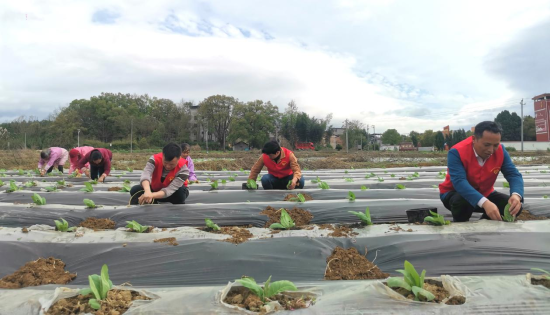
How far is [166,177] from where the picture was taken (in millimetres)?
3811

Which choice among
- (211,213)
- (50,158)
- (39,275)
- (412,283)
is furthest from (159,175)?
(50,158)

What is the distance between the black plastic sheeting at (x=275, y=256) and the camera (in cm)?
185

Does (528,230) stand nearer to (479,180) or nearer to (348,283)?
(479,180)

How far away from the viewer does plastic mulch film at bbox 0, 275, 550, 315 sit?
4.37ft

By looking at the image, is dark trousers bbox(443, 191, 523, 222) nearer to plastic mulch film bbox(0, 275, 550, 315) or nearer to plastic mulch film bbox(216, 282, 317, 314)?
plastic mulch film bbox(0, 275, 550, 315)

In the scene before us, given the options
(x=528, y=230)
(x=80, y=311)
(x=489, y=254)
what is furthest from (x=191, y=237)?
(x=528, y=230)

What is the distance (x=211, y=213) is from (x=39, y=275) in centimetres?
148

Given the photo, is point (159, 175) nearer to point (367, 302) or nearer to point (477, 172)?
point (367, 302)

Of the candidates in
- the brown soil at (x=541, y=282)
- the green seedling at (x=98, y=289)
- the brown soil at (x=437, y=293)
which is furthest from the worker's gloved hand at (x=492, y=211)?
the green seedling at (x=98, y=289)

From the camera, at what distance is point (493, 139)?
256 centimetres

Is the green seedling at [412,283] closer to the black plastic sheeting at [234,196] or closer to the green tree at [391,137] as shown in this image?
the black plastic sheeting at [234,196]

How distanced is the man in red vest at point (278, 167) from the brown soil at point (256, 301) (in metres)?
3.19

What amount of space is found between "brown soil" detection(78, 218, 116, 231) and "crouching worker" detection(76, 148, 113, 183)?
363 cm

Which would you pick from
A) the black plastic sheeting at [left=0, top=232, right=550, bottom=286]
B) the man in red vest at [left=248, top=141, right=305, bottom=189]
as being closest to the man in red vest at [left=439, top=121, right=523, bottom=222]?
the black plastic sheeting at [left=0, top=232, right=550, bottom=286]
